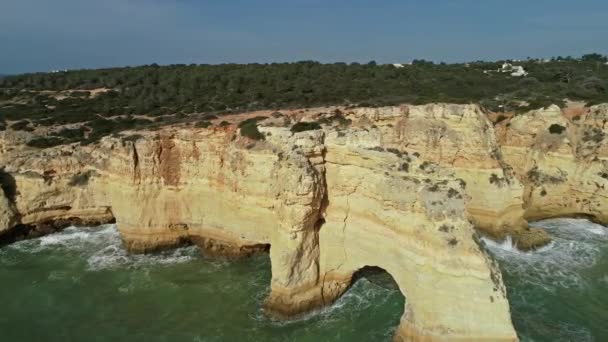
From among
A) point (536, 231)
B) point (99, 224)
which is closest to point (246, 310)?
point (99, 224)

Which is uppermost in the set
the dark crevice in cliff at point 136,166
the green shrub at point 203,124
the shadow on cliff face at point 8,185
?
the green shrub at point 203,124

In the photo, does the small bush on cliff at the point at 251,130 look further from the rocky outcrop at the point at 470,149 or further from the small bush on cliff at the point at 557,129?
the small bush on cliff at the point at 557,129

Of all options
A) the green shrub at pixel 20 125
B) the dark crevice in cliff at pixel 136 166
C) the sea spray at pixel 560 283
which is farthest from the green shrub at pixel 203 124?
the sea spray at pixel 560 283

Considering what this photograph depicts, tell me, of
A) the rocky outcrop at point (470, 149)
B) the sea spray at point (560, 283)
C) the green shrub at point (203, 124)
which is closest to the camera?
the sea spray at point (560, 283)

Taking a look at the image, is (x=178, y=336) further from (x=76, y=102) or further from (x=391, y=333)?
(x=76, y=102)

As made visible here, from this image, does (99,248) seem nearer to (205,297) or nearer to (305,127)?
(205,297)

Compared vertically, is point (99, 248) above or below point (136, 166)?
below

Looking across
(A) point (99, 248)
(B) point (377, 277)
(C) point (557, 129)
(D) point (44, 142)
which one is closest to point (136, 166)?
(A) point (99, 248)
